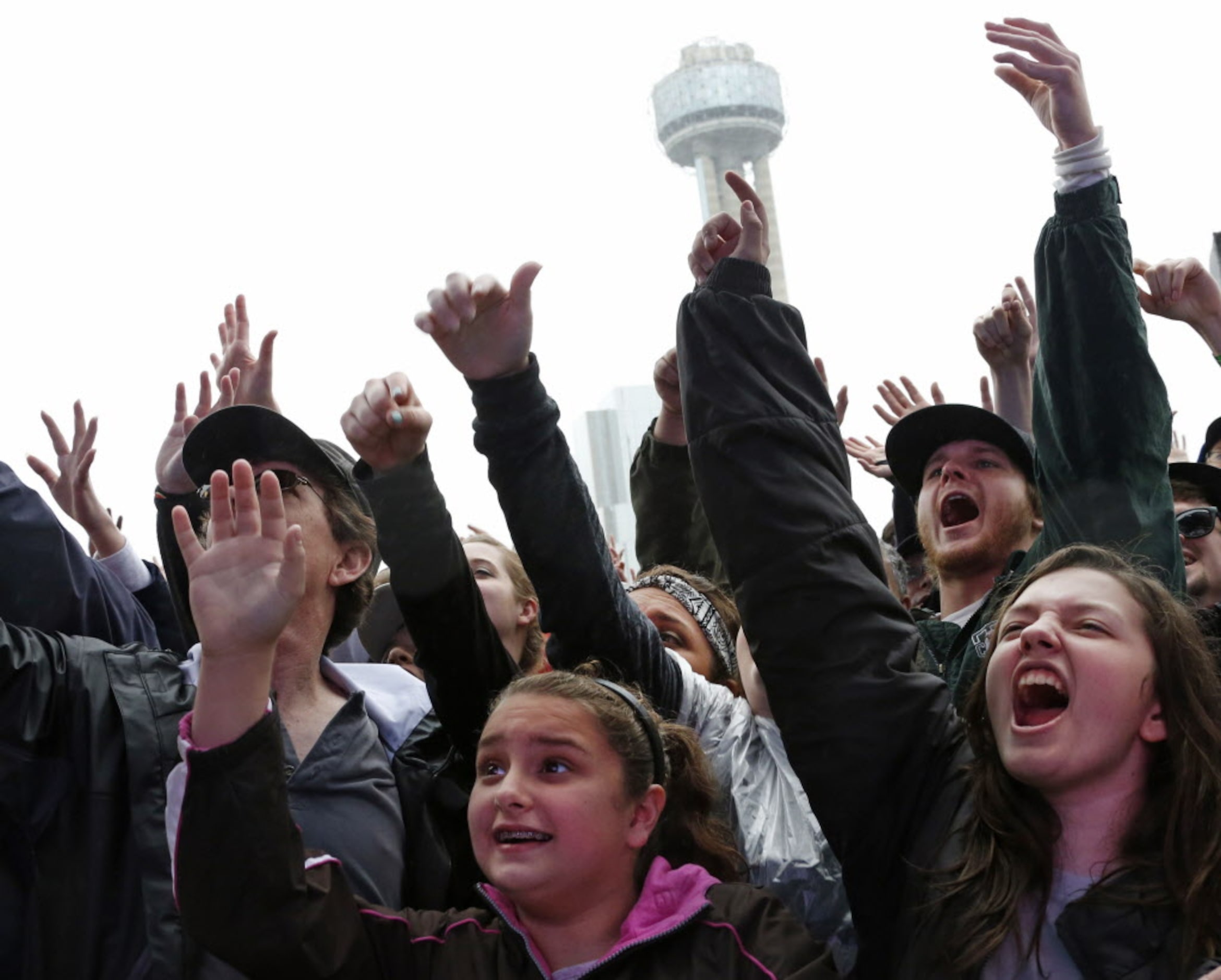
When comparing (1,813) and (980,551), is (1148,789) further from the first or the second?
(1,813)

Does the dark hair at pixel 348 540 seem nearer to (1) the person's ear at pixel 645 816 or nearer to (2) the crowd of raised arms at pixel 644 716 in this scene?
(2) the crowd of raised arms at pixel 644 716

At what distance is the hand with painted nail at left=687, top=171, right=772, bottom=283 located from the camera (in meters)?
2.55

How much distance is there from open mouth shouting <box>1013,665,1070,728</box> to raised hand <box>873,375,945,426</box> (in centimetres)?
304

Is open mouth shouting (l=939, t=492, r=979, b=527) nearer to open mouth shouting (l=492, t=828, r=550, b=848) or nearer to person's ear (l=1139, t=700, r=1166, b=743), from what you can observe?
person's ear (l=1139, t=700, r=1166, b=743)

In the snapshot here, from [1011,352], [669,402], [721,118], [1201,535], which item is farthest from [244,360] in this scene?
[721,118]

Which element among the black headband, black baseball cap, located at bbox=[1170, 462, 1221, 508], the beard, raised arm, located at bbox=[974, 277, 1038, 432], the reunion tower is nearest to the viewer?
the black headband

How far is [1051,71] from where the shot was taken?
113 inches

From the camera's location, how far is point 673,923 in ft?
7.39

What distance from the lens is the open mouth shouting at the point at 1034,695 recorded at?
2.23 metres

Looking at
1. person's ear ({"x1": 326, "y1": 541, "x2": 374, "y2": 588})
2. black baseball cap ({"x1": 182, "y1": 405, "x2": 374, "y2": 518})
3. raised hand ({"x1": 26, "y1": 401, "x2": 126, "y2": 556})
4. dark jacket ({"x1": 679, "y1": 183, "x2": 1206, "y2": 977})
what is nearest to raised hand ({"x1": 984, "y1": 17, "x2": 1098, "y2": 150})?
dark jacket ({"x1": 679, "y1": 183, "x2": 1206, "y2": 977})

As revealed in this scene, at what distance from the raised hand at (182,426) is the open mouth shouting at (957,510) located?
2202 millimetres

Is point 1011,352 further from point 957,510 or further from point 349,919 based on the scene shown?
point 349,919

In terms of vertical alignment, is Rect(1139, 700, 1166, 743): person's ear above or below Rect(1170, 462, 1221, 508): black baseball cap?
below

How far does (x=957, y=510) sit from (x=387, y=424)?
2104mm
